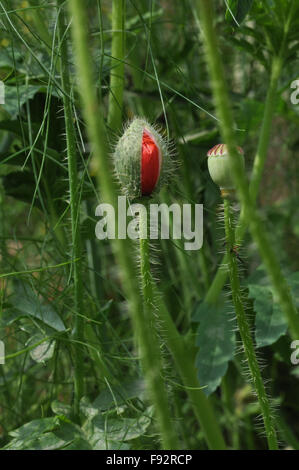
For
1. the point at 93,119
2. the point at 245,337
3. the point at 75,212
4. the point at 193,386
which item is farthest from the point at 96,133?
the point at 193,386

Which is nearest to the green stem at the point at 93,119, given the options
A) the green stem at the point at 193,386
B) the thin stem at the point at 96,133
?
the thin stem at the point at 96,133

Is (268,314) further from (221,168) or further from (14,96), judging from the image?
(14,96)

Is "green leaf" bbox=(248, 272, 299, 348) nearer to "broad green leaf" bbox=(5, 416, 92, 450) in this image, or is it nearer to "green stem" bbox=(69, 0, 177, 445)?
"broad green leaf" bbox=(5, 416, 92, 450)

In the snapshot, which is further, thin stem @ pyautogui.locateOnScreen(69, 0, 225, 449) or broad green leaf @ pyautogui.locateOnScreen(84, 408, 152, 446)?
broad green leaf @ pyautogui.locateOnScreen(84, 408, 152, 446)

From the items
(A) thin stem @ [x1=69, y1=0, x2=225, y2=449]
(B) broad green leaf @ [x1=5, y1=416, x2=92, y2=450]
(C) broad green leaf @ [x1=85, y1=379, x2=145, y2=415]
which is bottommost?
(B) broad green leaf @ [x1=5, y1=416, x2=92, y2=450]

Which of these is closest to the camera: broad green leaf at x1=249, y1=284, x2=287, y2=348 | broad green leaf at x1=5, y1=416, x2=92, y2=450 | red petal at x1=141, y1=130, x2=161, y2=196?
red petal at x1=141, y1=130, x2=161, y2=196

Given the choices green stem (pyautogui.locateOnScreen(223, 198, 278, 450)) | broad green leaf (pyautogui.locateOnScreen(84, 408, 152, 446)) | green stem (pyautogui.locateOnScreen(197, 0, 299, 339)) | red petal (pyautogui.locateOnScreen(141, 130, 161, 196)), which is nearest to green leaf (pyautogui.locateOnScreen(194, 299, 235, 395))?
broad green leaf (pyautogui.locateOnScreen(84, 408, 152, 446))

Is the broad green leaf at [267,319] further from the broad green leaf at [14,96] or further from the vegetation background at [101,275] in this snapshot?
the broad green leaf at [14,96]
